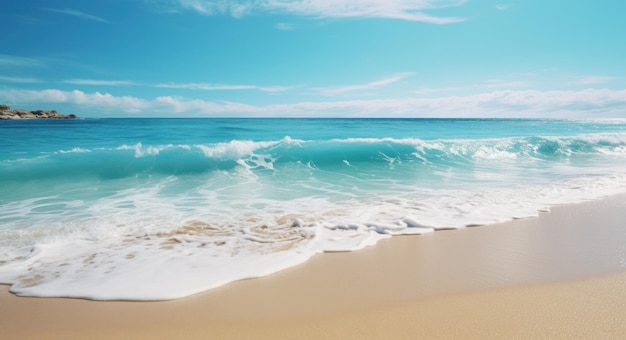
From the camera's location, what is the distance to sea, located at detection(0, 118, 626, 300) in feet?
12.1

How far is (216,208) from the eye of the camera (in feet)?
21.9

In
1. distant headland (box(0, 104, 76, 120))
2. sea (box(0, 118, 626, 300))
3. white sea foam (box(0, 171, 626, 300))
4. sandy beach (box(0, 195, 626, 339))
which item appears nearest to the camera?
sandy beach (box(0, 195, 626, 339))

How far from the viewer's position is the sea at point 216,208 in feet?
12.1

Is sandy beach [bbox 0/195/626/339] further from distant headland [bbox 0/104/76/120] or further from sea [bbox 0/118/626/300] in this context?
distant headland [bbox 0/104/76/120]

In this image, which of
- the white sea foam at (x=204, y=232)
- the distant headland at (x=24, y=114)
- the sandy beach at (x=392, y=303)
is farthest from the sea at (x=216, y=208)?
the distant headland at (x=24, y=114)

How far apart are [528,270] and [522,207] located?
3.19 meters

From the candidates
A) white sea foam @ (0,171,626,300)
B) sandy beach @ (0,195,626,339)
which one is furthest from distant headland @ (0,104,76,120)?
sandy beach @ (0,195,626,339)

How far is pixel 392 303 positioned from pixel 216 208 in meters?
4.61

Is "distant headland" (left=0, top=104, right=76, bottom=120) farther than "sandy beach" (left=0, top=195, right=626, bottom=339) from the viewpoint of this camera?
Yes

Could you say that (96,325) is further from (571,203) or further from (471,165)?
(471,165)

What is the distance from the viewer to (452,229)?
16.5ft

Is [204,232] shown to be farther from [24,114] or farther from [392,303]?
[24,114]

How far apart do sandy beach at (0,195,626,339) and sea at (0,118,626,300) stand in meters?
0.28

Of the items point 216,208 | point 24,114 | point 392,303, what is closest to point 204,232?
point 216,208
